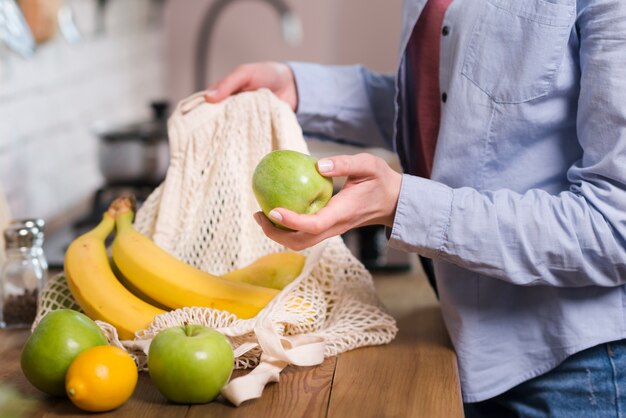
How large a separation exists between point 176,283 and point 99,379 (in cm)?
23

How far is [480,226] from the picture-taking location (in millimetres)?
1042

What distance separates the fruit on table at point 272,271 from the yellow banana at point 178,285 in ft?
0.18

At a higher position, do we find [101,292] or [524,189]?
[524,189]

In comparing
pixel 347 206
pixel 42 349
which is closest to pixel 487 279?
pixel 347 206

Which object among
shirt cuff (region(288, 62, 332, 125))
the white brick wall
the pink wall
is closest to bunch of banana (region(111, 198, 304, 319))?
shirt cuff (region(288, 62, 332, 125))

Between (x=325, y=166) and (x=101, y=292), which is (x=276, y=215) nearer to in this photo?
Result: (x=325, y=166)

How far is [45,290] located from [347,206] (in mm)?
448

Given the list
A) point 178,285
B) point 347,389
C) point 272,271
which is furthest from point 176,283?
point 347,389

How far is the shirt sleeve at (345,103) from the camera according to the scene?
4.64 ft

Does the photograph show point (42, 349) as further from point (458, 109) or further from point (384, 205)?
point (458, 109)

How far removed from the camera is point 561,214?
104 centimetres

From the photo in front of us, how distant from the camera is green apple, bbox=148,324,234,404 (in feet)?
2.92

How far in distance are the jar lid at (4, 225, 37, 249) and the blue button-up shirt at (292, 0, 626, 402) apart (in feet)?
1.83

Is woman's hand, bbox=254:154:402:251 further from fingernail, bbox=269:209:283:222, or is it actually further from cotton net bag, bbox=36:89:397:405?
cotton net bag, bbox=36:89:397:405
